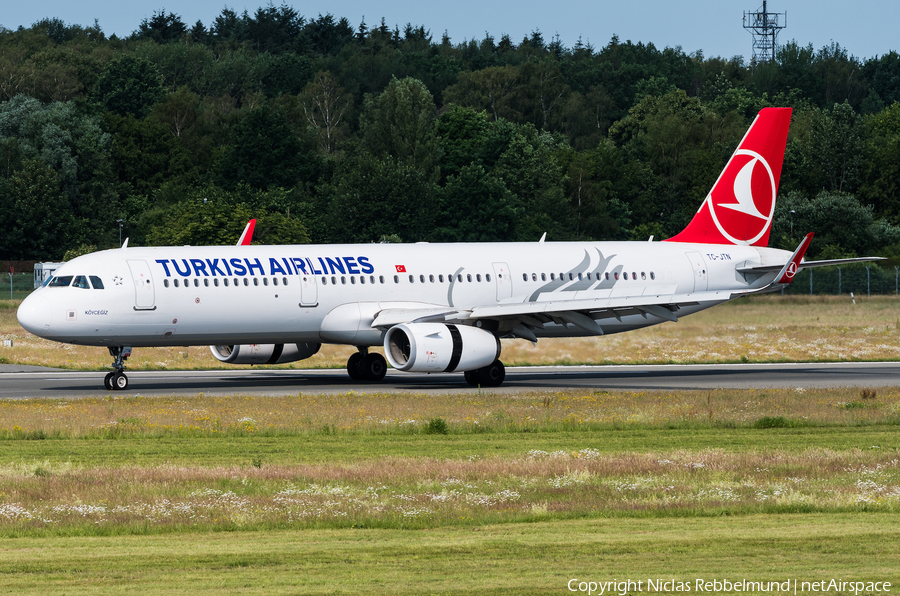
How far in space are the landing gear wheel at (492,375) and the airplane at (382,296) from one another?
1.7 inches

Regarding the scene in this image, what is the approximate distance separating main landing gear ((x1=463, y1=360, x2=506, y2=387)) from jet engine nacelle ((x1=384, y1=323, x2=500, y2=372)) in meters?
1.18

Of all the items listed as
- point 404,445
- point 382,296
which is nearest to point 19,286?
point 382,296

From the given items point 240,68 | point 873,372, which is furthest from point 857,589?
point 240,68

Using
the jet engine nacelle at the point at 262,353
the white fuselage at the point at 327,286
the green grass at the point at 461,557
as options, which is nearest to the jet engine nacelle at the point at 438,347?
the white fuselage at the point at 327,286

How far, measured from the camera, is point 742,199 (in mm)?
46938

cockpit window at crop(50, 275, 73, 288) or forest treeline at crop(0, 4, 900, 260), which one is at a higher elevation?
forest treeline at crop(0, 4, 900, 260)

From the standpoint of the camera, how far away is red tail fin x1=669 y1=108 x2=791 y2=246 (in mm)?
46719

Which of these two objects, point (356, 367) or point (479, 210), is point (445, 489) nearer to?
point (356, 367)

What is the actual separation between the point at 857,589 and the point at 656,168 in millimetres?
133232

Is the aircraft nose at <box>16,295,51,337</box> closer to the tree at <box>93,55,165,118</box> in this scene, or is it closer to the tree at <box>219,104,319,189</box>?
the tree at <box>219,104,319,189</box>

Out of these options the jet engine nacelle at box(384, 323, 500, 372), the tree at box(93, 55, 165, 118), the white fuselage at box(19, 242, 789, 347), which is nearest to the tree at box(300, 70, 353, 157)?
the tree at box(93, 55, 165, 118)

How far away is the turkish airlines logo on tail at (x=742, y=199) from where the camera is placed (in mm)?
46781

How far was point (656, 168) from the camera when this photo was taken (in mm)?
141875

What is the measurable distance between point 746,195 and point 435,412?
21606 millimetres
